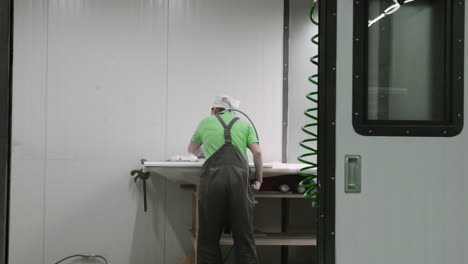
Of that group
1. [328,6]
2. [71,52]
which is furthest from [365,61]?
[71,52]

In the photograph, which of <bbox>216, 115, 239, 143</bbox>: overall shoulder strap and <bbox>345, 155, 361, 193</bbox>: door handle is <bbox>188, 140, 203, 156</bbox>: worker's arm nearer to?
<bbox>216, 115, 239, 143</bbox>: overall shoulder strap

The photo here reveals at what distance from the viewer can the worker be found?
3.42 meters

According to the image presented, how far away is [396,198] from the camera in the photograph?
178 cm

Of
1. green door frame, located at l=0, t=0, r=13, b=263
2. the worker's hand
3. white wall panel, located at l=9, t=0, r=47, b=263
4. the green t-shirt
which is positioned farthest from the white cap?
green door frame, located at l=0, t=0, r=13, b=263

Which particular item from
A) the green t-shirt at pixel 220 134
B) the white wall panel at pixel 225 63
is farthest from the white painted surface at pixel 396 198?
the white wall panel at pixel 225 63

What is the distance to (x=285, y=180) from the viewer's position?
3.93m

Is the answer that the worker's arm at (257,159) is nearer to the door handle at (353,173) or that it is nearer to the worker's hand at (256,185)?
the worker's hand at (256,185)

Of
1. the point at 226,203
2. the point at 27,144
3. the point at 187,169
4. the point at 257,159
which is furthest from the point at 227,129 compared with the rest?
the point at 27,144

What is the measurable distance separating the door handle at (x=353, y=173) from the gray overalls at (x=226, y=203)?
5.57ft

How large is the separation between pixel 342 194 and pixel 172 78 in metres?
2.64

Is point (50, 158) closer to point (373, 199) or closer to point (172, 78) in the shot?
point (172, 78)

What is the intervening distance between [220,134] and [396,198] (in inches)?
73.0

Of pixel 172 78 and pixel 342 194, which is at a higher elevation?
pixel 172 78

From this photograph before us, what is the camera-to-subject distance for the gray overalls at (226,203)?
3.41 metres
